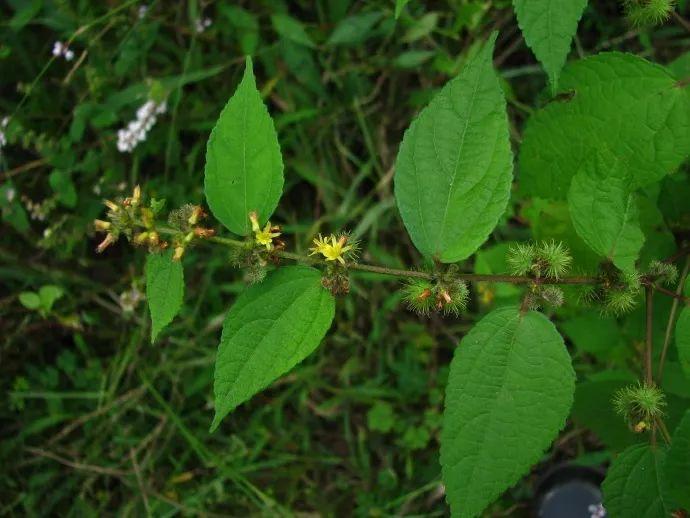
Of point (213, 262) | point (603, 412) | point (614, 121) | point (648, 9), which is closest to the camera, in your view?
point (648, 9)

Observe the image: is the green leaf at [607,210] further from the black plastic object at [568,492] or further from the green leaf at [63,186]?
the green leaf at [63,186]

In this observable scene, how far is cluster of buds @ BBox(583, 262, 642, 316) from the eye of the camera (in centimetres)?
170

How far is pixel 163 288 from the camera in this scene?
165cm

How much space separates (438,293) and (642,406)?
576 mm

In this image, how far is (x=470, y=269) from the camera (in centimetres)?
351

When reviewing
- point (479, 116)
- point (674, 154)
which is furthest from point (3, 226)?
point (674, 154)

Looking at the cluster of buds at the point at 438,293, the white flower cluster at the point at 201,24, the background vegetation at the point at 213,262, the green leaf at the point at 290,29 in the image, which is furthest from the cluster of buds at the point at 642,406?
the white flower cluster at the point at 201,24

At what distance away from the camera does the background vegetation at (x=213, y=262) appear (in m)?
3.43

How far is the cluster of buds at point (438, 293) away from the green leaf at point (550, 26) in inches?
21.5

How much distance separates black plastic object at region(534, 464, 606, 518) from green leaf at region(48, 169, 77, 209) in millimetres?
2829

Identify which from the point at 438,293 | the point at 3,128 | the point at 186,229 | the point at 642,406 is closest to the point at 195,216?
the point at 186,229

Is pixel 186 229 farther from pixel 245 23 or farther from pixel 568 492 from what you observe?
pixel 568 492

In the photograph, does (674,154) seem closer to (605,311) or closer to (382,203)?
(605,311)

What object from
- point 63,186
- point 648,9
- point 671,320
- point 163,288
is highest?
point 648,9
